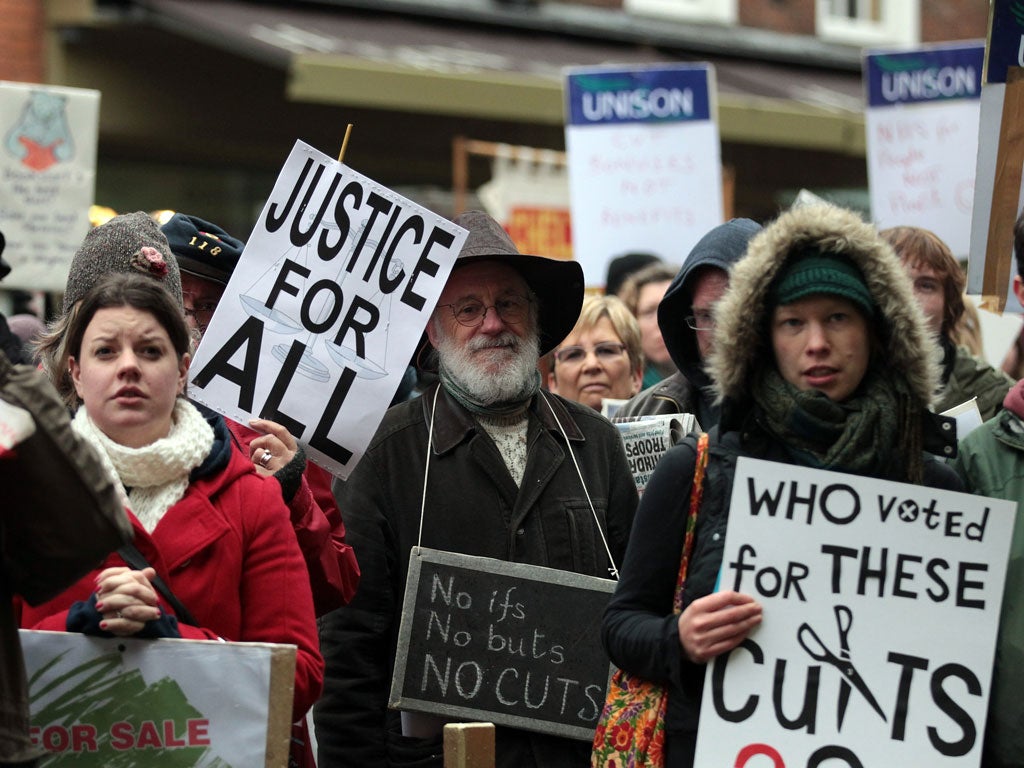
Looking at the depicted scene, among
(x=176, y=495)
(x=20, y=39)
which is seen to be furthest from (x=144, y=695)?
(x=20, y=39)

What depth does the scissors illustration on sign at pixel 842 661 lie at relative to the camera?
3.33 m

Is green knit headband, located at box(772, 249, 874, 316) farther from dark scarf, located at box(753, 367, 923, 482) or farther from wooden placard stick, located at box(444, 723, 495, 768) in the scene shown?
wooden placard stick, located at box(444, 723, 495, 768)

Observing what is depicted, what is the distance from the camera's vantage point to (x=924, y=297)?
5.71m

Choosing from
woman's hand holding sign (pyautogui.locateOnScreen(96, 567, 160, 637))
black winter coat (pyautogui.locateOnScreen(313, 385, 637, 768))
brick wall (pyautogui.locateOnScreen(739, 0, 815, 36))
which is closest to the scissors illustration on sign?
black winter coat (pyautogui.locateOnScreen(313, 385, 637, 768))

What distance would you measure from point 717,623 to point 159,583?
1.06 metres

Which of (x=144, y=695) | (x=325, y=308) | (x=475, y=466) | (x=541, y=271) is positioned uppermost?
(x=541, y=271)

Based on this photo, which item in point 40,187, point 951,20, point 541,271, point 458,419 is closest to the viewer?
point 458,419

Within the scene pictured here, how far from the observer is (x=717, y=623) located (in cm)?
329

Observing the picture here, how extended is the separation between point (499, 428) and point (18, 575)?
1.83 meters

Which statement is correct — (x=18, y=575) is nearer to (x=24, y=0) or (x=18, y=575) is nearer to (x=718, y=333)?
(x=718, y=333)

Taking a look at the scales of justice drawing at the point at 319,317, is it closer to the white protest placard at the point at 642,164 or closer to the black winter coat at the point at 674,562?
the black winter coat at the point at 674,562

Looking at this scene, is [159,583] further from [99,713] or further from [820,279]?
[820,279]

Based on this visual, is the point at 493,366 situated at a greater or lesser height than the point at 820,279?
lesser

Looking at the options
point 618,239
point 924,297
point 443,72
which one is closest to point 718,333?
point 924,297
